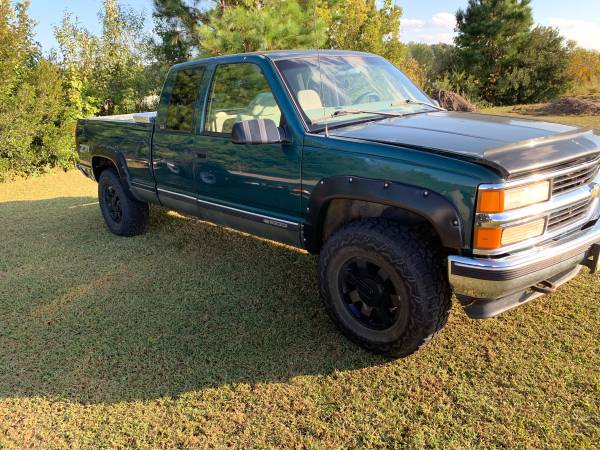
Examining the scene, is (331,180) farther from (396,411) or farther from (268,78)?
(396,411)

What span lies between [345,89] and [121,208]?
3.11 m

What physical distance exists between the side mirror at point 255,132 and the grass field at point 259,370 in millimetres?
1319

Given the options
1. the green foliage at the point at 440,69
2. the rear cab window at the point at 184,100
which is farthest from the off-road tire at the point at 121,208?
the green foliage at the point at 440,69

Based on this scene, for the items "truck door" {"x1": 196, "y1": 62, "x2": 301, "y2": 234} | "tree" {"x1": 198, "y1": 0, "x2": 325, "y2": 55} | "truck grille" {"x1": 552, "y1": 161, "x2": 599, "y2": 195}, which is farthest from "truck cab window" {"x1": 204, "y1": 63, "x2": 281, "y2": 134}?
"tree" {"x1": 198, "y1": 0, "x2": 325, "y2": 55}

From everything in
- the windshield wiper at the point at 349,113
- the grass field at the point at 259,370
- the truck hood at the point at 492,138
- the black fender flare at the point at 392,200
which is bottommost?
the grass field at the point at 259,370

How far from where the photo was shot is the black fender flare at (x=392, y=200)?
2465 millimetres

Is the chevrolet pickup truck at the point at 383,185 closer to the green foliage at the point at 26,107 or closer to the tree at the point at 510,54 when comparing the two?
the green foliage at the point at 26,107

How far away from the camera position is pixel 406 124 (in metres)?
3.17

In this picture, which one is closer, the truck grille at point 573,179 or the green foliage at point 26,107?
the truck grille at point 573,179

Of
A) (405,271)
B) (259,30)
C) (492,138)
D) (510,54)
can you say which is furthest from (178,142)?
(510,54)

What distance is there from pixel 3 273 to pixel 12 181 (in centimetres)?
541

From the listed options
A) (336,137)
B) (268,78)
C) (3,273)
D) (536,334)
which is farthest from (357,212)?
(3,273)

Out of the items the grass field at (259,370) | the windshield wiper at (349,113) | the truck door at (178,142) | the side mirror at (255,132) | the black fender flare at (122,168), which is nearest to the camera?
the grass field at (259,370)

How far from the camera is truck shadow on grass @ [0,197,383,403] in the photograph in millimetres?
2945
